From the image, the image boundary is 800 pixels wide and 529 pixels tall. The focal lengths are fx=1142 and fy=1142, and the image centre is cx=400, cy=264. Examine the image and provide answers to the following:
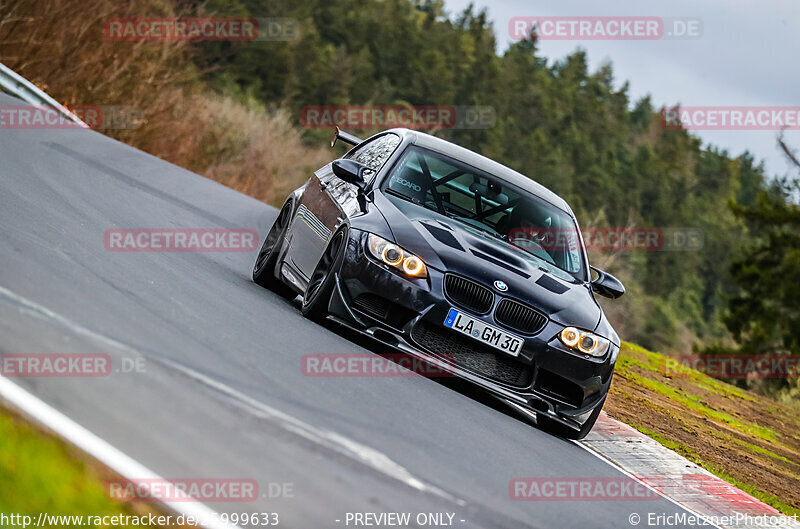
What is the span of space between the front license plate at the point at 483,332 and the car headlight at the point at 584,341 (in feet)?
1.24

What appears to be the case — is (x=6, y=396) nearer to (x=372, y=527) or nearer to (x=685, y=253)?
(x=372, y=527)

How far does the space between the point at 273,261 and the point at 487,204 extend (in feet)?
6.14

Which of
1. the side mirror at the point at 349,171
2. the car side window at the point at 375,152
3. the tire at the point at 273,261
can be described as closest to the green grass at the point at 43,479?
the side mirror at the point at 349,171

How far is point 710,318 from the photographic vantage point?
122 metres

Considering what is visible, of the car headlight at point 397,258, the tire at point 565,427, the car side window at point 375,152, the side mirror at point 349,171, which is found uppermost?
the car side window at point 375,152

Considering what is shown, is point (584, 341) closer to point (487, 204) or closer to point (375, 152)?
point (487, 204)

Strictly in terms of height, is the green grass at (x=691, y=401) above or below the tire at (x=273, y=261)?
below

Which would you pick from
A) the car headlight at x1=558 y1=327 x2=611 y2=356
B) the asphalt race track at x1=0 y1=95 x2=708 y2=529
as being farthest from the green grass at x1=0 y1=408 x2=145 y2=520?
the car headlight at x1=558 y1=327 x2=611 y2=356

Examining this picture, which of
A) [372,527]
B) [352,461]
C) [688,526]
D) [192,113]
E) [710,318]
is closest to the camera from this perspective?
[372,527]

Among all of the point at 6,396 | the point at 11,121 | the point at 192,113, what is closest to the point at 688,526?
the point at 6,396

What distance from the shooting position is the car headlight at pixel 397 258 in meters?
7.62

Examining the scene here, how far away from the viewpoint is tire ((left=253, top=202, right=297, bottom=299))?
9.59 m

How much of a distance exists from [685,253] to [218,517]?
404 feet

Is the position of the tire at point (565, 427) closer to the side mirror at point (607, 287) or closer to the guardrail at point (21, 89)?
the side mirror at point (607, 287)
